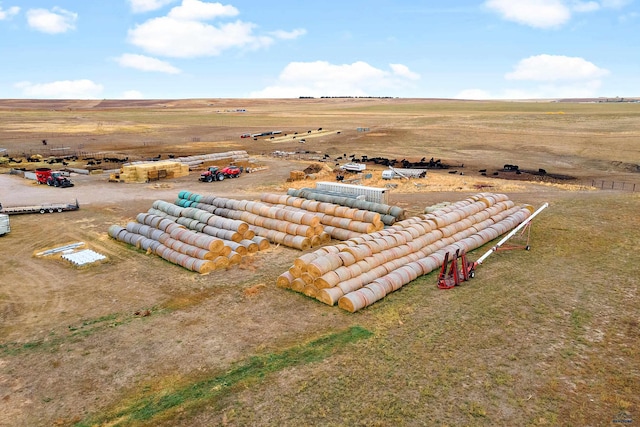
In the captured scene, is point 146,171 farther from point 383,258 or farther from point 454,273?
point 454,273

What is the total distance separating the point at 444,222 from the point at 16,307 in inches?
781

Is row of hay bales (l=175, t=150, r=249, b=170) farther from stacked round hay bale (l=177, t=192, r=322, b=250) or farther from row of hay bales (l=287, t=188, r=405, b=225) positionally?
row of hay bales (l=287, t=188, r=405, b=225)

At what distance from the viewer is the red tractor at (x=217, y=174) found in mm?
→ 44312

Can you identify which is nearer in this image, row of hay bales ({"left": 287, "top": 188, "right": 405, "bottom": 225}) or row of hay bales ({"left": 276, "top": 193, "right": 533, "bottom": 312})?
row of hay bales ({"left": 276, "top": 193, "right": 533, "bottom": 312})

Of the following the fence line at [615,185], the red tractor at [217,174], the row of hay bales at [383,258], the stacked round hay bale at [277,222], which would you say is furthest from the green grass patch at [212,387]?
the fence line at [615,185]

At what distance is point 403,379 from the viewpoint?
12.1 metres

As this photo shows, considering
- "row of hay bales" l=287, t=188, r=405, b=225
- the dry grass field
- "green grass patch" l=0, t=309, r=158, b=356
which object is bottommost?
"green grass patch" l=0, t=309, r=158, b=356

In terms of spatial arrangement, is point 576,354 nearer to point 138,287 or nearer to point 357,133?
point 138,287

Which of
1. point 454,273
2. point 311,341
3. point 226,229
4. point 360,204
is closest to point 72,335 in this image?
point 311,341

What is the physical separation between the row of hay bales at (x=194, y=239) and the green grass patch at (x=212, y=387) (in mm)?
8252

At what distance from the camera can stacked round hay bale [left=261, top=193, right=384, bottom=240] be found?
25094 mm

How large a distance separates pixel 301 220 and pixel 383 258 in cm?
666

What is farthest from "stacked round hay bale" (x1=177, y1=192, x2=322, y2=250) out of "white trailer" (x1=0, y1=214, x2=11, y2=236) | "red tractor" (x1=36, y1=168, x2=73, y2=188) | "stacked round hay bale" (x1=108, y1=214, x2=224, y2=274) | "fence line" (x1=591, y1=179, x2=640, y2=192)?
"fence line" (x1=591, y1=179, x2=640, y2=192)

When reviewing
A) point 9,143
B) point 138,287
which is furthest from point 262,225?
point 9,143
